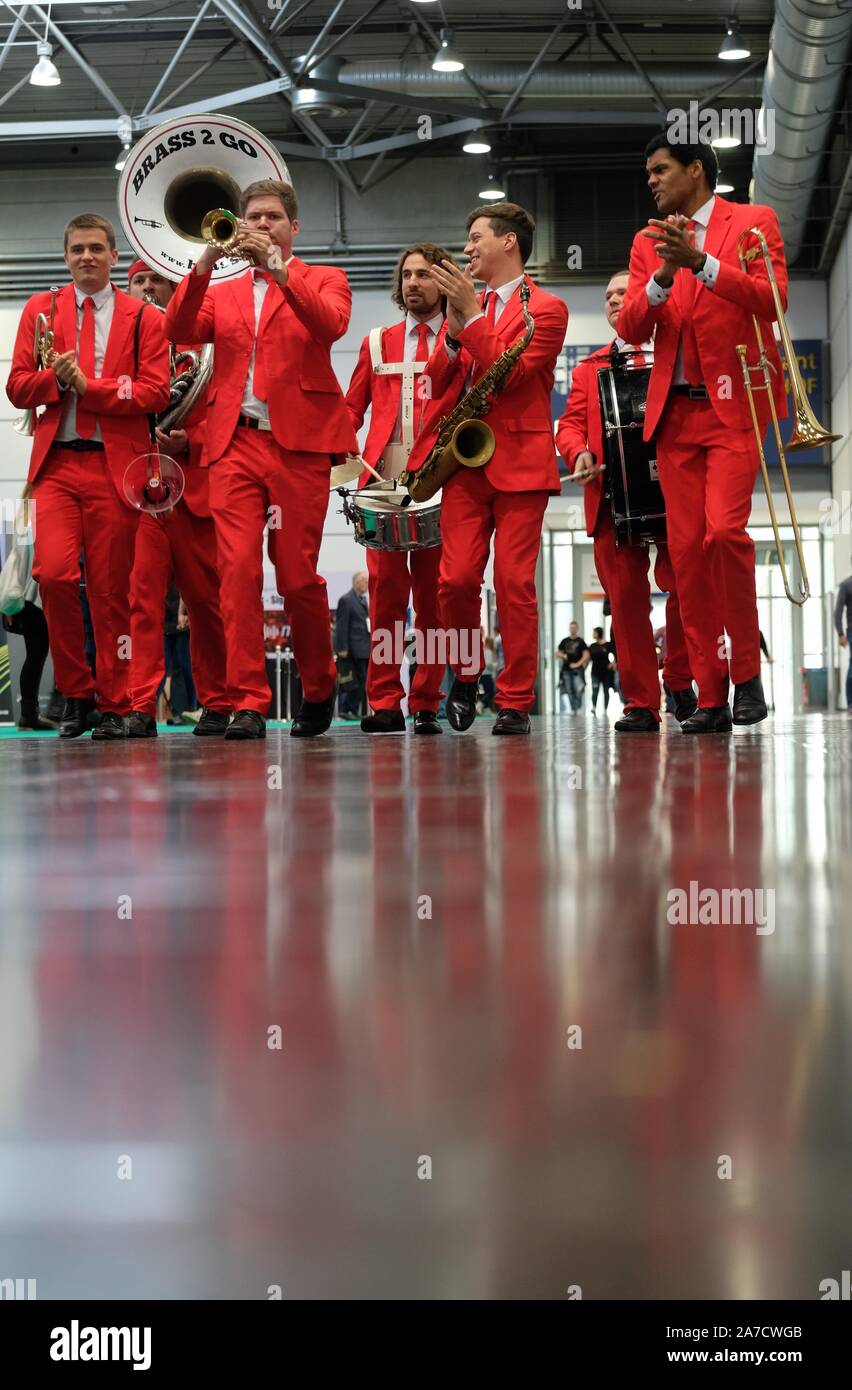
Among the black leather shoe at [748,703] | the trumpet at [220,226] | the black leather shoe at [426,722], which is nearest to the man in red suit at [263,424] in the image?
the trumpet at [220,226]

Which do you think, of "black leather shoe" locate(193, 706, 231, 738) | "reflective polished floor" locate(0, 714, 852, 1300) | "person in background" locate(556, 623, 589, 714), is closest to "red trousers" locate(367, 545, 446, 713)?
"black leather shoe" locate(193, 706, 231, 738)

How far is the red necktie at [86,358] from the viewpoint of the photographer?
586 centimetres

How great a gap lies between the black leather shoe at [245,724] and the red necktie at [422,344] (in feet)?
6.53

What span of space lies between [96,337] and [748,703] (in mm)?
3097

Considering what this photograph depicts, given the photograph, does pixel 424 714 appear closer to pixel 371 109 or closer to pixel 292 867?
pixel 292 867

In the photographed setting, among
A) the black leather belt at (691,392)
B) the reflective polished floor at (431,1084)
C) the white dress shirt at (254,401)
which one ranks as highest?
the white dress shirt at (254,401)

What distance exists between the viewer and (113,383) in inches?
228

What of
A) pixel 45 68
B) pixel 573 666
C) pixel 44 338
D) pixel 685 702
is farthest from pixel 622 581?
pixel 573 666

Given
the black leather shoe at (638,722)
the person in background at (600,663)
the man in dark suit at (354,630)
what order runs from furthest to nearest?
1. the person in background at (600,663)
2. the man in dark suit at (354,630)
3. the black leather shoe at (638,722)

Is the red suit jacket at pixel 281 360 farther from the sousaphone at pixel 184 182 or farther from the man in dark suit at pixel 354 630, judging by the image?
the man in dark suit at pixel 354 630
